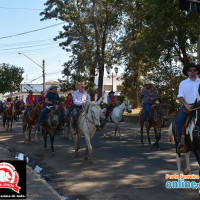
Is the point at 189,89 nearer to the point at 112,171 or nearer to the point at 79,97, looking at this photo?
the point at 112,171

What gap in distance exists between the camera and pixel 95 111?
8977 mm

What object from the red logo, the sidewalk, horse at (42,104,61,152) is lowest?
the sidewalk

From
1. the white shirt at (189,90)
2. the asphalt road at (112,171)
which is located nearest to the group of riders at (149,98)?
the white shirt at (189,90)

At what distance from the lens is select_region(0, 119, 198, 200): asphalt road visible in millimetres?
5836

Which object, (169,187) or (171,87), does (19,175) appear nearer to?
(169,187)

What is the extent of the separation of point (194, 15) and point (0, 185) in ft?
47.3

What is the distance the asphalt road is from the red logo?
1677mm

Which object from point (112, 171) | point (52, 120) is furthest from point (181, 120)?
point (52, 120)

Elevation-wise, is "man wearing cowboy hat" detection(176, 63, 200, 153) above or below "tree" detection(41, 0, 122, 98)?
below

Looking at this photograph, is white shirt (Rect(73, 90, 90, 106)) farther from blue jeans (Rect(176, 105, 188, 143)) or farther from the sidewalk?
blue jeans (Rect(176, 105, 188, 143))

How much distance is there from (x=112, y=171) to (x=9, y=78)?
55.5m

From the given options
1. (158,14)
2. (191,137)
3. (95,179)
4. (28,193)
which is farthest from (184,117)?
(158,14)

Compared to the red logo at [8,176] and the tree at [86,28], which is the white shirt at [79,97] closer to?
the red logo at [8,176]

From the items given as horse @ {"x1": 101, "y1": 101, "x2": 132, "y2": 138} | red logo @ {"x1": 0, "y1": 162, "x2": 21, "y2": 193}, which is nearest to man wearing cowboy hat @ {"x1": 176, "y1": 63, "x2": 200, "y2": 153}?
red logo @ {"x1": 0, "y1": 162, "x2": 21, "y2": 193}
